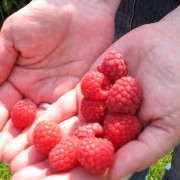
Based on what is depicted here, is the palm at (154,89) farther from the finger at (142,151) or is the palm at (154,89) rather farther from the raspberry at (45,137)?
the raspberry at (45,137)

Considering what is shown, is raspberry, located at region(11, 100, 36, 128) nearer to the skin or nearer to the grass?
the skin

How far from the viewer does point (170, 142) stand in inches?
49.4

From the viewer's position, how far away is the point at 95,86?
1.39 metres

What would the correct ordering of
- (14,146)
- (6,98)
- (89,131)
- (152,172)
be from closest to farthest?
(89,131)
(14,146)
(6,98)
(152,172)

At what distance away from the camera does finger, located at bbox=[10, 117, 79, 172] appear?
54.4 inches

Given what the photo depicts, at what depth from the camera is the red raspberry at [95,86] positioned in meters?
1.40

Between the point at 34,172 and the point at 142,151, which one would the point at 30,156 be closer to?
the point at 34,172

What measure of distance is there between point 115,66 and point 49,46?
45cm

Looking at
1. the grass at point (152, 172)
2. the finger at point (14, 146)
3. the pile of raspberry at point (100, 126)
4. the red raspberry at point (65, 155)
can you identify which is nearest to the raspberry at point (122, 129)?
the pile of raspberry at point (100, 126)

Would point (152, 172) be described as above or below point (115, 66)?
below

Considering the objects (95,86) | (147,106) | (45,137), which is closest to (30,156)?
(45,137)

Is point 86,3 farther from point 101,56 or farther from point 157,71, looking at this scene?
point 157,71

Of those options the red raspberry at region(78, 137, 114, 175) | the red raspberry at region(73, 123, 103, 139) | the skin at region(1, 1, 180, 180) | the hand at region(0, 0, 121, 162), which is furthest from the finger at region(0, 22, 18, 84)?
the red raspberry at region(78, 137, 114, 175)

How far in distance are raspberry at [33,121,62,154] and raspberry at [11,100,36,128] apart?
0.52ft
